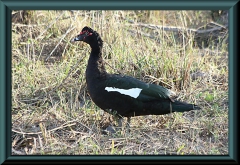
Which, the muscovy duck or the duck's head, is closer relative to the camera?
the muscovy duck

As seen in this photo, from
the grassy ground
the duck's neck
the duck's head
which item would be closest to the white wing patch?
the duck's neck

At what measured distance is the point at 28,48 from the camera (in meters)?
7.09

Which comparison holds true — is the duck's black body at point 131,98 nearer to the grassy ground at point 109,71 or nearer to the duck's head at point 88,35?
the grassy ground at point 109,71

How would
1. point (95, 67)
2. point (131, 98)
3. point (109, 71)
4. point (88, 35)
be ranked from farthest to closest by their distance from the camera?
point (109, 71) → point (88, 35) → point (95, 67) → point (131, 98)

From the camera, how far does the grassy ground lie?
17.2 ft

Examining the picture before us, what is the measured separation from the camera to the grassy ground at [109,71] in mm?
5254

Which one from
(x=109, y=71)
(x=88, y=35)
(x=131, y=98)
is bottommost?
(x=131, y=98)

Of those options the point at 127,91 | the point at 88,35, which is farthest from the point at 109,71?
the point at 127,91

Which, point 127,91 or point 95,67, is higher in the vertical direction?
point 95,67

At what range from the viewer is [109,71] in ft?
22.1

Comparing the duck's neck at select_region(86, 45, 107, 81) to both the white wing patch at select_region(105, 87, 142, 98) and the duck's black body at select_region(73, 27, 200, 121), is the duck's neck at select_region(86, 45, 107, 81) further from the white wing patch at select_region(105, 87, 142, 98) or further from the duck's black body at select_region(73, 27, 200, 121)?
the white wing patch at select_region(105, 87, 142, 98)

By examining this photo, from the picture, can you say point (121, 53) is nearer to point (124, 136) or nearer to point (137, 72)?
point (137, 72)

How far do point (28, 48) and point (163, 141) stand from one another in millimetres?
2678

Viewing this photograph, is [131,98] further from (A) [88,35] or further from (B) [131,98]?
(A) [88,35]
